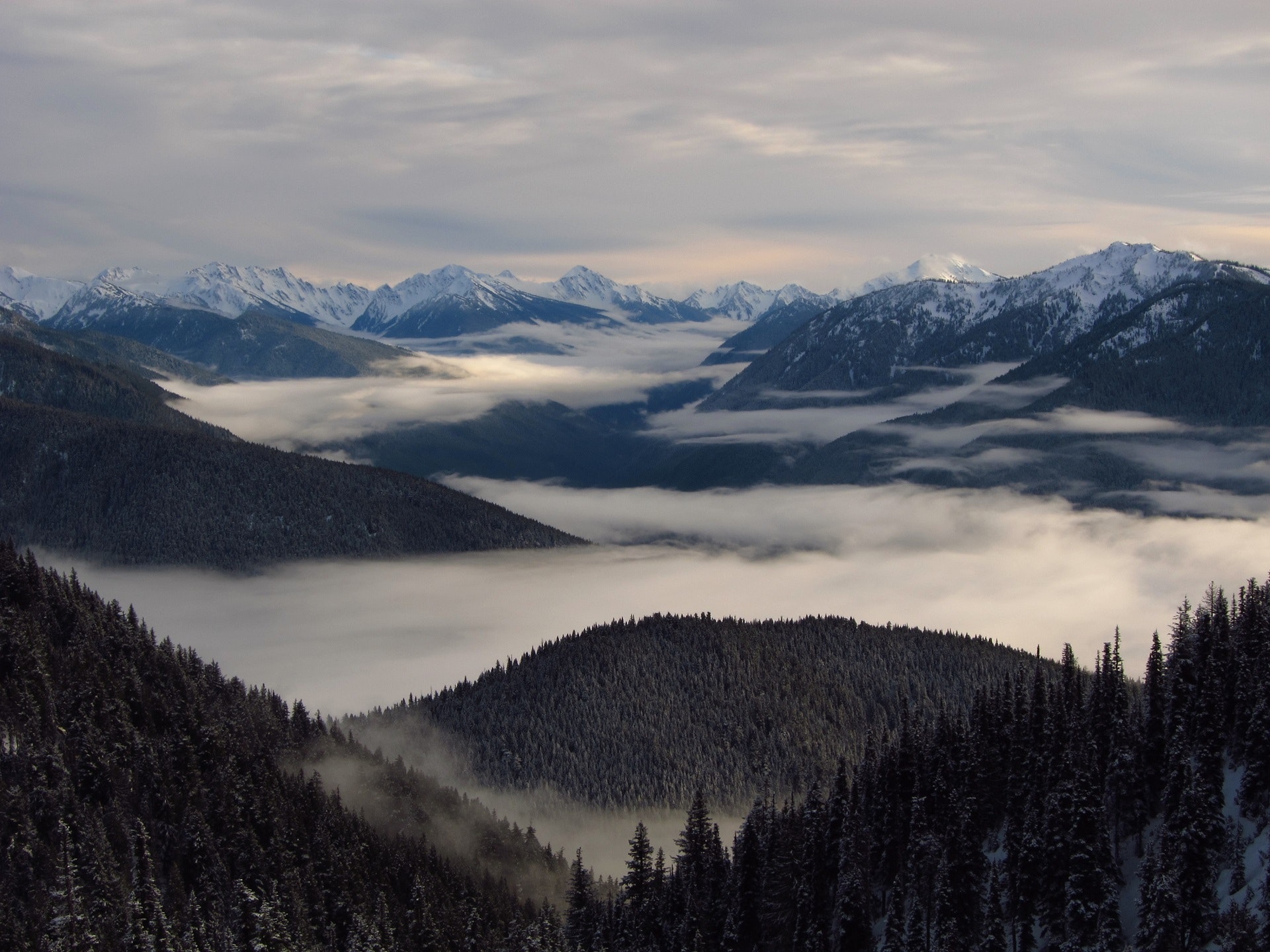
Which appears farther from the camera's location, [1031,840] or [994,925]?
[1031,840]

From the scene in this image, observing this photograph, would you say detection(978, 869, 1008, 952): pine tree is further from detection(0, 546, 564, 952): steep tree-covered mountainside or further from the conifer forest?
detection(0, 546, 564, 952): steep tree-covered mountainside

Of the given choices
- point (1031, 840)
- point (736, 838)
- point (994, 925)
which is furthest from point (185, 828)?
point (1031, 840)

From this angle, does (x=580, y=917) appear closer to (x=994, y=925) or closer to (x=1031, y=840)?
(x=994, y=925)

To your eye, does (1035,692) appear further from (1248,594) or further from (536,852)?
(536,852)

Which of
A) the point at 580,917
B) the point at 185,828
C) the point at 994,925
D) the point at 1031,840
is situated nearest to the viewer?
the point at 994,925

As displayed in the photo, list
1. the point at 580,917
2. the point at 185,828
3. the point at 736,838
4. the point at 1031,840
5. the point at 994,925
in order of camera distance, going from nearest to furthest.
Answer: the point at 994,925
the point at 1031,840
the point at 580,917
the point at 736,838
the point at 185,828

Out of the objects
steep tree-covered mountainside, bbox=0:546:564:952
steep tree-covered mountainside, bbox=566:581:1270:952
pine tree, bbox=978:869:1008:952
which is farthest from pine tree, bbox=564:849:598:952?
pine tree, bbox=978:869:1008:952
